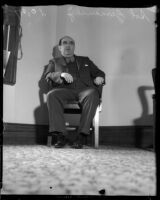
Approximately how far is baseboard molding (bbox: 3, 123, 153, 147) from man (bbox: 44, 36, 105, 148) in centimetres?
58

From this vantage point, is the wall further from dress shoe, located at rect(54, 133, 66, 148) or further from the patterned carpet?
the patterned carpet

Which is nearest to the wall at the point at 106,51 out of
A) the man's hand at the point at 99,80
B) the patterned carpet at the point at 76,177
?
the man's hand at the point at 99,80

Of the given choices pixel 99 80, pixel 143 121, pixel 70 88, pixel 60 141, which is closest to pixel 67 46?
pixel 70 88

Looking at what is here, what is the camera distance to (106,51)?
3.16 metres

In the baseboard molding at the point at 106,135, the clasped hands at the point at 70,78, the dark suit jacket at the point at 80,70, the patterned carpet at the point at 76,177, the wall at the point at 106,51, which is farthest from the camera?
the wall at the point at 106,51

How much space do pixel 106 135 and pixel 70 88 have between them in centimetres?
73

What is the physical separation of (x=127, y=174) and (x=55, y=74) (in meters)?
1.53

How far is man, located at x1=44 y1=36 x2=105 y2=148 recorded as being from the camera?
96.7 inches

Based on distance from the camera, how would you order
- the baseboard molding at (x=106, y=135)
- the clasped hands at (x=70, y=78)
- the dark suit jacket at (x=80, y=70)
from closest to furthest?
the clasped hands at (x=70, y=78), the dark suit jacket at (x=80, y=70), the baseboard molding at (x=106, y=135)

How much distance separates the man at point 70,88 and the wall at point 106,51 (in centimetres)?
33

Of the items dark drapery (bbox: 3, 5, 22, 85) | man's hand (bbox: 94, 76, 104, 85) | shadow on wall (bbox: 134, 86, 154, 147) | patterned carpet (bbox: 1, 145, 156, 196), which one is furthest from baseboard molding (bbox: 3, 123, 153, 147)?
patterned carpet (bbox: 1, 145, 156, 196)

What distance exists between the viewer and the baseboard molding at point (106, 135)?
2945mm

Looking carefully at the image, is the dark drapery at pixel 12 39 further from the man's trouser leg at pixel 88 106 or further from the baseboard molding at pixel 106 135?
the man's trouser leg at pixel 88 106
